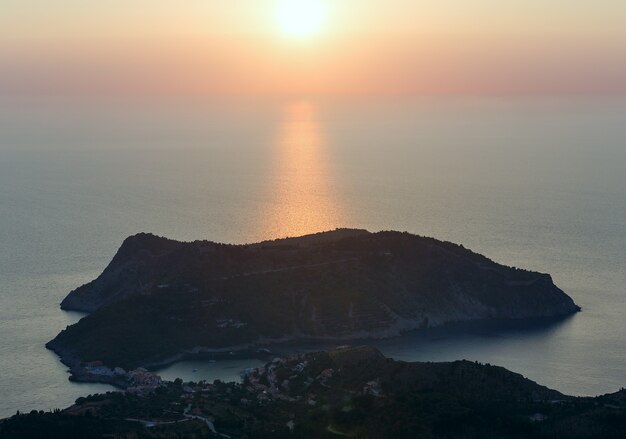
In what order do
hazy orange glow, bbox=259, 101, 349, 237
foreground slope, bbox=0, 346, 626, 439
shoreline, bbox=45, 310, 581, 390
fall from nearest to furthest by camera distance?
foreground slope, bbox=0, 346, 626, 439, shoreline, bbox=45, 310, 581, 390, hazy orange glow, bbox=259, 101, 349, 237

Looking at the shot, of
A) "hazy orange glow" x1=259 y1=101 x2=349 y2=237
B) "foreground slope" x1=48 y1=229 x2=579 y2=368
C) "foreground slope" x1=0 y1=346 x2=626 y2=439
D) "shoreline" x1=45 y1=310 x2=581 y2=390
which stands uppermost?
"hazy orange glow" x1=259 y1=101 x2=349 y2=237

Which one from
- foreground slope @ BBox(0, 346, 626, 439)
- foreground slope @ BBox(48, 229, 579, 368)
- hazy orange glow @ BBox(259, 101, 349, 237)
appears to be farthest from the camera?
hazy orange glow @ BBox(259, 101, 349, 237)

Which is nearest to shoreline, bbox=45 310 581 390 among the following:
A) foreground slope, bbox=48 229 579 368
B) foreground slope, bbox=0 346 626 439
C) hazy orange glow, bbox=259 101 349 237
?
foreground slope, bbox=48 229 579 368

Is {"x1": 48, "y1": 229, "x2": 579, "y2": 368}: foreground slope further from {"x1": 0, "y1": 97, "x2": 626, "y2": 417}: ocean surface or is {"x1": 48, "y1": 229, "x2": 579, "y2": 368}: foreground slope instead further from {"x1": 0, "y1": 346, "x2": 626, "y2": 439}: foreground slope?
{"x1": 0, "y1": 346, "x2": 626, "y2": 439}: foreground slope

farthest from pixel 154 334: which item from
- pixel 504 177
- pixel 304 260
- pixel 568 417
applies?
pixel 504 177

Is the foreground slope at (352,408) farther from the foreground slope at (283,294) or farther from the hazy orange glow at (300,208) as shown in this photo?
the hazy orange glow at (300,208)

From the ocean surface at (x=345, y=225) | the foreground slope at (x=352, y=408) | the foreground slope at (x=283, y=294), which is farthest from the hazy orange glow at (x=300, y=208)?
the foreground slope at (x=352, y=408)
